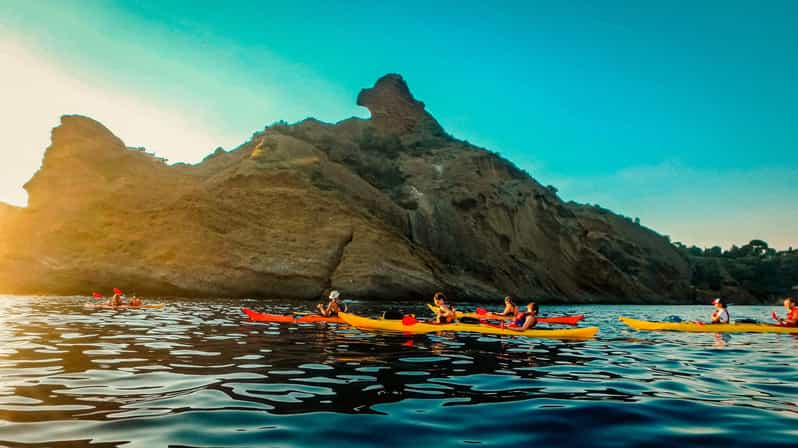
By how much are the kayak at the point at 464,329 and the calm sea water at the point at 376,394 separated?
2.85 meters

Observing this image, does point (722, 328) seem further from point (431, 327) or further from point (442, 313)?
point (431, 327)

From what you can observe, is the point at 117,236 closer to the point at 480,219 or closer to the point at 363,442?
the point at 480,219

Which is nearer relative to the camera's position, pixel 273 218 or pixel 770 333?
pixel 770 333

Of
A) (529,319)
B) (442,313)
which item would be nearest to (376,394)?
(529,319)

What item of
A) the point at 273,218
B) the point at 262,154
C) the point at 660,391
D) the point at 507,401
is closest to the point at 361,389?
the point at 507,401

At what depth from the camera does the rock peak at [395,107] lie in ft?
331

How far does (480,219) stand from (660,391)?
5794 centimetres

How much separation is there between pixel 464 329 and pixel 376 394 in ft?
36.1

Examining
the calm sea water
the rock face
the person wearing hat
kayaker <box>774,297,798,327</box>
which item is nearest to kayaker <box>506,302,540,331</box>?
the person wearing hat

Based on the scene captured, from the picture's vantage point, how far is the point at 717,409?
630 cm

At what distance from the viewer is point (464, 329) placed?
57.3 ft

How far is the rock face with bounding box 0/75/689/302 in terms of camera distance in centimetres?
A: 4109

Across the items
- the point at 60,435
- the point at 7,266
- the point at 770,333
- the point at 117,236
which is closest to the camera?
the point at 60,435

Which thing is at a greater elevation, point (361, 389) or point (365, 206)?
point (365, 206)
